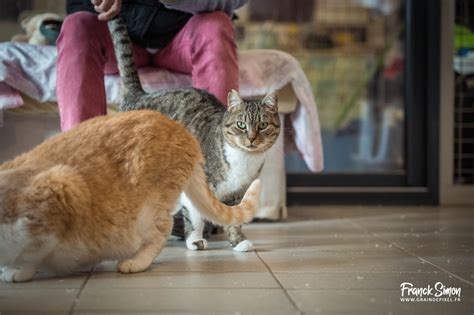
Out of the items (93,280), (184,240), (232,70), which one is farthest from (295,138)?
(93,280)

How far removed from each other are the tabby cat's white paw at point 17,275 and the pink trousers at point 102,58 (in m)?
0.88

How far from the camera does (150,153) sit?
1.78 meters

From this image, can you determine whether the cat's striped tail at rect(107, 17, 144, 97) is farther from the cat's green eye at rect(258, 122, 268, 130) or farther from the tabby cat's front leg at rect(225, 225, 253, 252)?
the tabby cat's front leg at rect(225, 225, 253, 252)

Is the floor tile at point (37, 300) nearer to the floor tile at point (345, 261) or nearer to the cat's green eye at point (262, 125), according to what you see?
the floor tile at point (345, 261)

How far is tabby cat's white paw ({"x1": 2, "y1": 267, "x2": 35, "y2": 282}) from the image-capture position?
5.41ft

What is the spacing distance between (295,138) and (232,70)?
0.63 m

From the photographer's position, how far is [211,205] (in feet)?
6.34

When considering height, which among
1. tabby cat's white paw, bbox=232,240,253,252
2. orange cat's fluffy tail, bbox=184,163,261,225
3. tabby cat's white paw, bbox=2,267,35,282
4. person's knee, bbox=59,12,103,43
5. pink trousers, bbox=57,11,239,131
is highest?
person's knee, bbox=59,12,103,43

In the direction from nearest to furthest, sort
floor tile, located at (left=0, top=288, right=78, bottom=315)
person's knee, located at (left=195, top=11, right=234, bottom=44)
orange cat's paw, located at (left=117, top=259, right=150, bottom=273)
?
1. floor tile, located at (left=0, top=288, right=78, bottom=315)
2. orange cat's paw, located at (left=117, top=259, right=150, bottom=273)
3. person's knee, located at (left=195, top=11, right=234, bottom=44)

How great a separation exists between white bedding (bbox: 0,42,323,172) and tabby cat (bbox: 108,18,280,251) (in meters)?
0.27

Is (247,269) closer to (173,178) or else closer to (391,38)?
(173,178)

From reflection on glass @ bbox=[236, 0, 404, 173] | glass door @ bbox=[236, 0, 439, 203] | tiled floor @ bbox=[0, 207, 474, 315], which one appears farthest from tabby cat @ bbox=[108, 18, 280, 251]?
reflection on glass @ bbox=[236, 0, 404, 173]

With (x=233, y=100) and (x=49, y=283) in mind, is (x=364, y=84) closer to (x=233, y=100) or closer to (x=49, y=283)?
(x=233, y=100)

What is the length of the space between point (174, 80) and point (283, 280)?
137 centimetres
